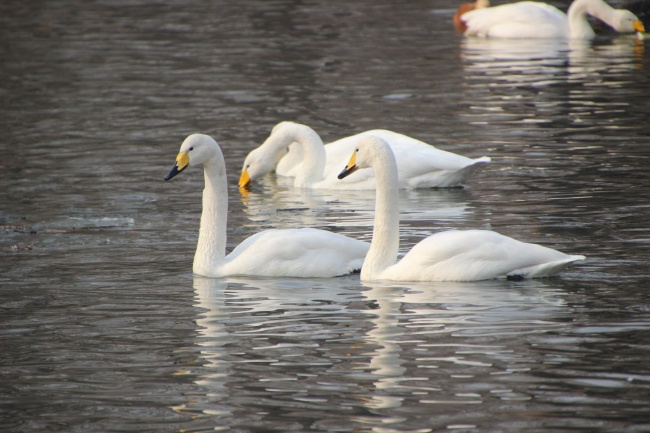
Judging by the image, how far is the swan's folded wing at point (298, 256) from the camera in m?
10.9

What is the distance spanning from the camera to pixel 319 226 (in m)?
13.4

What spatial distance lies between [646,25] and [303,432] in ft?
85.1

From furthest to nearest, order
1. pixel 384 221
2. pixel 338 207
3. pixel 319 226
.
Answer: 1. pixel 338 207
2. pixel 319 226
3. pixel 384 221

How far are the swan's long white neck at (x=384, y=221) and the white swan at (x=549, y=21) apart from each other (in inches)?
712

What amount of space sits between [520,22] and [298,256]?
64.2 feet

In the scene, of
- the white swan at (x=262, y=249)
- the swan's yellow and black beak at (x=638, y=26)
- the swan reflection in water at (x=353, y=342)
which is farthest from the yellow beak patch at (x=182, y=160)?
the swan's yellow and black beak at (x=638, y=26)

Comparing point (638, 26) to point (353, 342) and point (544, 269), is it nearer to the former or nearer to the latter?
point (544, 269)

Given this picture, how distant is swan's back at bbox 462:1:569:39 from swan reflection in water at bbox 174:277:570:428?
1919cm

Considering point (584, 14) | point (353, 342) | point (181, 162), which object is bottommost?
point (353, 342)

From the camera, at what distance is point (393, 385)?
25.3 ft

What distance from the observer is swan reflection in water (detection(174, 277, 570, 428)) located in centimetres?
752

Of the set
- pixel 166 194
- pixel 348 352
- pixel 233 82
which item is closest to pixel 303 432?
pixel 348 352

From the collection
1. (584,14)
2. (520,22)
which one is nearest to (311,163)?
(584,14)

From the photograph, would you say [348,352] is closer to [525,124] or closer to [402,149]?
[402,149]
